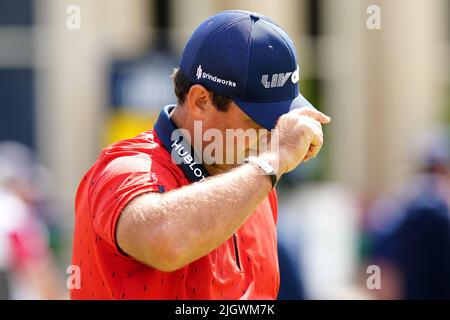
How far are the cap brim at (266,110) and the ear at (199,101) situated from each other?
0.37 feet

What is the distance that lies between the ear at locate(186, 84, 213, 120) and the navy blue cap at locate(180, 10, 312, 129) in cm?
2

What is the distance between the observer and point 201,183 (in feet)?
11.3

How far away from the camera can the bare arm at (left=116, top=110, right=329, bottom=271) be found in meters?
3.31

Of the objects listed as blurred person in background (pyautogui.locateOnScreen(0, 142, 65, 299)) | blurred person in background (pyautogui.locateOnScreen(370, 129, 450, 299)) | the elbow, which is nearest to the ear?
the elbow

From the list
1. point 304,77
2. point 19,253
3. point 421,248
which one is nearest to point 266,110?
point 421,248

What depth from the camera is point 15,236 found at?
32.5 feet

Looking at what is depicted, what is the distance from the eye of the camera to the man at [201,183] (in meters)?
3.35

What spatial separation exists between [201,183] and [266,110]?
436 mm

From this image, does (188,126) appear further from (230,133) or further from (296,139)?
(296,139)

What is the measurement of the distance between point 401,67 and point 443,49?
A: 102 cm

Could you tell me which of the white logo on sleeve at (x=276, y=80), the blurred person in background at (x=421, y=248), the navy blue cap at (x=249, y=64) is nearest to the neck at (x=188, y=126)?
the navy blue cap at (x=249, y=64)

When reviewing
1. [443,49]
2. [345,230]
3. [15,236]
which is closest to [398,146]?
[443,49]

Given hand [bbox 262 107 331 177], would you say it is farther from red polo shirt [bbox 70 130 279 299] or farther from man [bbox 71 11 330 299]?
red polo shirt [bbox 70 130 279 299]
